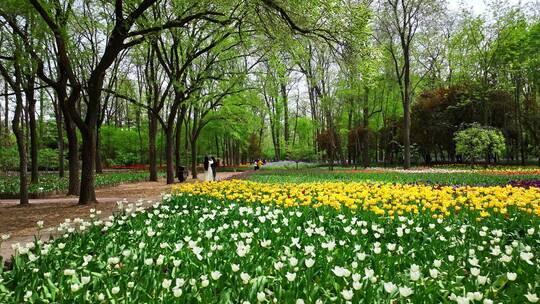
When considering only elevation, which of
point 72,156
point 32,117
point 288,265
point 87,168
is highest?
point 32,117

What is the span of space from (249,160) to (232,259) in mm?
63724

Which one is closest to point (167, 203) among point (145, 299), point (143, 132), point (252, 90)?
point (145, 299)

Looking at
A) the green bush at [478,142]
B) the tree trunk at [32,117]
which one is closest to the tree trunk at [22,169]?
the tree trunk at [32,117]

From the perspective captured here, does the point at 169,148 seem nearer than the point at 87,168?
No

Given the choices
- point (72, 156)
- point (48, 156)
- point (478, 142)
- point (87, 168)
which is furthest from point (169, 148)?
point (48, 156)

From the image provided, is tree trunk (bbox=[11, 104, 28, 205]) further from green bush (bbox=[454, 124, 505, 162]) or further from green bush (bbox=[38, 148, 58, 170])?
green bush (bbox=[454, 124, 505, 162])

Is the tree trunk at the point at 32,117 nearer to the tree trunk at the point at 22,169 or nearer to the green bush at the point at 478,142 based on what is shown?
the tree trunk at the point at 22,169

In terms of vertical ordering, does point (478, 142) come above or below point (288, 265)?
above

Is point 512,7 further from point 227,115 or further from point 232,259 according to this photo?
point 232,259

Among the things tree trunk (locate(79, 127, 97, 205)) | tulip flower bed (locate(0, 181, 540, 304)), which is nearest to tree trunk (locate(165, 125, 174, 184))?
tree trunk (locate(79, 127, 97, 205))

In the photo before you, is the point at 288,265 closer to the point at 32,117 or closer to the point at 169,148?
the point at 32,117

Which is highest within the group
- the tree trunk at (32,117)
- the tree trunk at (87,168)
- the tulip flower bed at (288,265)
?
the tree trunk at (32,117)

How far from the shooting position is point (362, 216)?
19.2 ft

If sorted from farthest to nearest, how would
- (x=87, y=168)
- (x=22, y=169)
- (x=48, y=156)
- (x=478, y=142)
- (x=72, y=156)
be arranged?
1. (x=48, y=156)
2. (x=478, y=142)
3. (x=72, y=156)
4. (x=22, y=169)
5. (x=87, y=168)
